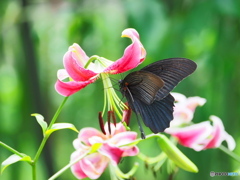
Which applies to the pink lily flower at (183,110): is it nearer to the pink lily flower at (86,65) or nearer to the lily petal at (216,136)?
the lily petal at (216,136)

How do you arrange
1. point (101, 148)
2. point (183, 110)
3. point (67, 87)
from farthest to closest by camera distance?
point (183, 110) → point (101, 148) → point (67, 87)

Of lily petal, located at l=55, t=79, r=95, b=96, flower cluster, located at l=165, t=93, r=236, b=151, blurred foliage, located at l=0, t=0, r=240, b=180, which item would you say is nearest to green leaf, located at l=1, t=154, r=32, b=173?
lily petal, located at l=55, t=79, r=95, b=96

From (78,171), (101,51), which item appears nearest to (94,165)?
(78,171)

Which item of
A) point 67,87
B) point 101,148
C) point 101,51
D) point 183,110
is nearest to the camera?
point 67,87

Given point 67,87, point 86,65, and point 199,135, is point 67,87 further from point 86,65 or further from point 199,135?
point 199,135

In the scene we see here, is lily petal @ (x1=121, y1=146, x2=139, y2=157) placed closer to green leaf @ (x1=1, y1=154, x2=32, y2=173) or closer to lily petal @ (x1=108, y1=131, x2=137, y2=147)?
lily petal @ (x1=108, y1=131, x2=137, y2=147)

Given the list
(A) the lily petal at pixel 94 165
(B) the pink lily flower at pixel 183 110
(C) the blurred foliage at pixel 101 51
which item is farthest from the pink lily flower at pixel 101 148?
(C) the blurred foliage at pixel 101 51
